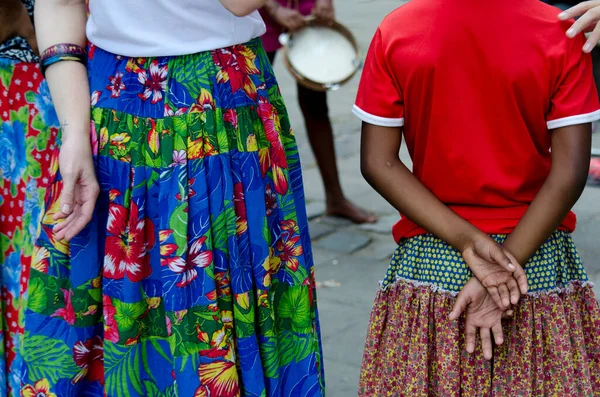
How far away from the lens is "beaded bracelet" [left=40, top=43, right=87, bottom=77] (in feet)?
6.68

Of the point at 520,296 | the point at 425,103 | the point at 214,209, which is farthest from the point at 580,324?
the point at 214,209

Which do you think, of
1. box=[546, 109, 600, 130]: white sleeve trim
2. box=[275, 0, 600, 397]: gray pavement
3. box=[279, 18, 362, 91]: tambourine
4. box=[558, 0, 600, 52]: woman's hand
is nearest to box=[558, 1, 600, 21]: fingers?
box=[558, 0, 600, 52]: woman's hand

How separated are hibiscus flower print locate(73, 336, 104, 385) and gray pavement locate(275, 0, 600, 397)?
1.11m

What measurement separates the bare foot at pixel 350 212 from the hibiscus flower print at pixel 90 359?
2400 millimetres

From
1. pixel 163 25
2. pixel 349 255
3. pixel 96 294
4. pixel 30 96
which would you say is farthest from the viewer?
pixel 349 255

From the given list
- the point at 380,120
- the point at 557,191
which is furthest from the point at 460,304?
the point at 380,120

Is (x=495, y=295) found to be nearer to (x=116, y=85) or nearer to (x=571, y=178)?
(x=571, y=178)

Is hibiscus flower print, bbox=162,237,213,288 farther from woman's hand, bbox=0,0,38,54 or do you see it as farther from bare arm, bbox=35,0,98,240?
woman's hand, bbox=0,0,38,54

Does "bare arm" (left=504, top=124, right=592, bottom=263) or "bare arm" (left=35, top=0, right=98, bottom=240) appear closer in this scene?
"bare arm" (left=504, top=124, right=592, bottom=263)

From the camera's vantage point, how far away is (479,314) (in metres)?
1.82

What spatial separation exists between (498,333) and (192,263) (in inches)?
25.6

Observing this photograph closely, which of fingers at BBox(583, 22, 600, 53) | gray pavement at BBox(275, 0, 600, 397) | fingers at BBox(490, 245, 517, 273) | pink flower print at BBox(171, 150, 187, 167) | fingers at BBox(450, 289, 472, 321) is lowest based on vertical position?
gray pavement at BBox(275, 0, 600, 397)

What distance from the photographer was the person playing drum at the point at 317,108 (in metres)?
3.82

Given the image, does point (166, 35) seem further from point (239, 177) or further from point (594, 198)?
point (594, 198)
